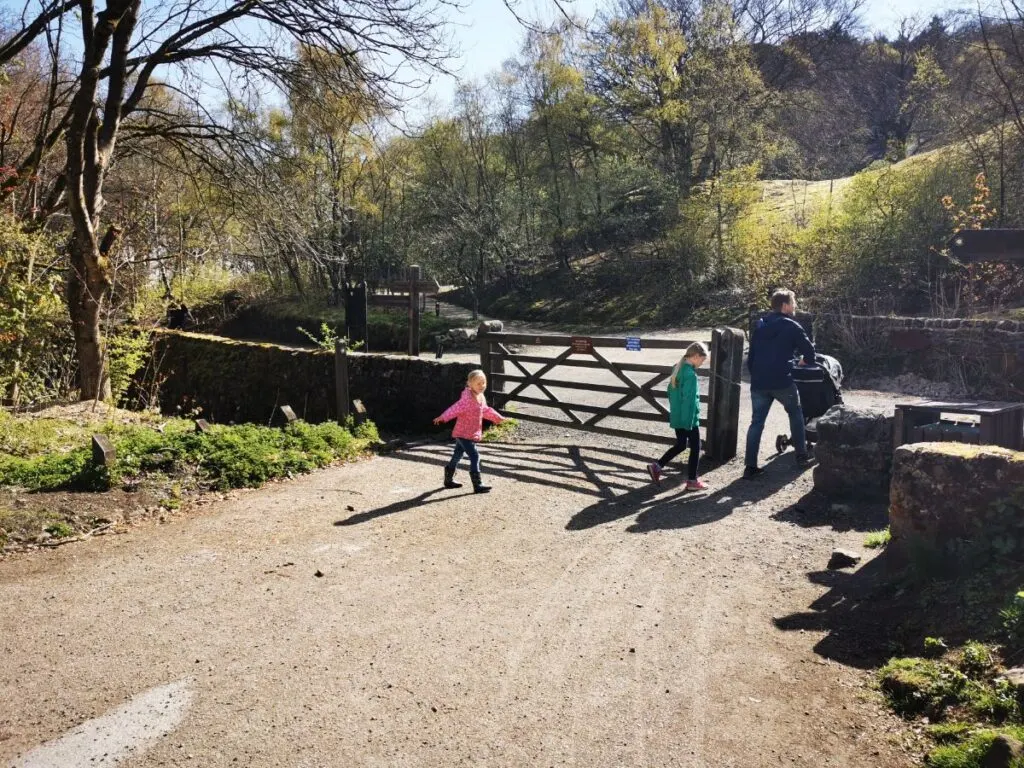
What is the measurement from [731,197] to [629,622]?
76.5 ft

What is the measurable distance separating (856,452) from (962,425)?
36.3 inches

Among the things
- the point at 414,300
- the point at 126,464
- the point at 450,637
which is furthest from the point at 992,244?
the point at 414,300

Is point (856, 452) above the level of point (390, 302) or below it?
below

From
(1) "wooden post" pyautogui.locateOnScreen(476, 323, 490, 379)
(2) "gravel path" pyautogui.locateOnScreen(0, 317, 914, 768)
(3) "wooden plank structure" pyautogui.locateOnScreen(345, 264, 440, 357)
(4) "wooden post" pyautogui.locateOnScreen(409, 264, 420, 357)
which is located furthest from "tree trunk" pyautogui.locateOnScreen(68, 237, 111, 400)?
(4) "wooden post" pyautogui.locateOnScreen(409, 264, 420, 357)

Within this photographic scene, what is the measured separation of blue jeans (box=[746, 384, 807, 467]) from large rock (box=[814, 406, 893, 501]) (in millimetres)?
966

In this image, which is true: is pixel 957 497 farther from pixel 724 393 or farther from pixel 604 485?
pixel 724 393

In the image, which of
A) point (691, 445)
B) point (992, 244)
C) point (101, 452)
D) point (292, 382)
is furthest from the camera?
point (292, 382)

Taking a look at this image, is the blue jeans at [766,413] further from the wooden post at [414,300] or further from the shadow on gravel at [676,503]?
the wooden post at [414,300]

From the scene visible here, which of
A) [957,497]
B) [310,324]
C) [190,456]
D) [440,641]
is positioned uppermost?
[310,324]

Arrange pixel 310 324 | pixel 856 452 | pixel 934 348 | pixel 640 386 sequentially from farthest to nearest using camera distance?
pixel 310 324
pixel 934 348
pixel 640 386
pixel 856 452

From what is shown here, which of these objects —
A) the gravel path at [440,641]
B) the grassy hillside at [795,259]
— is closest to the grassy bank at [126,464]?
the gravel path at [440,641]

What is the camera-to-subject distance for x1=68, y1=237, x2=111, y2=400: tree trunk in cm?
1104

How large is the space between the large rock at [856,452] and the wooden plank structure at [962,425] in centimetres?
46

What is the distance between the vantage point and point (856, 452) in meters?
7.02
